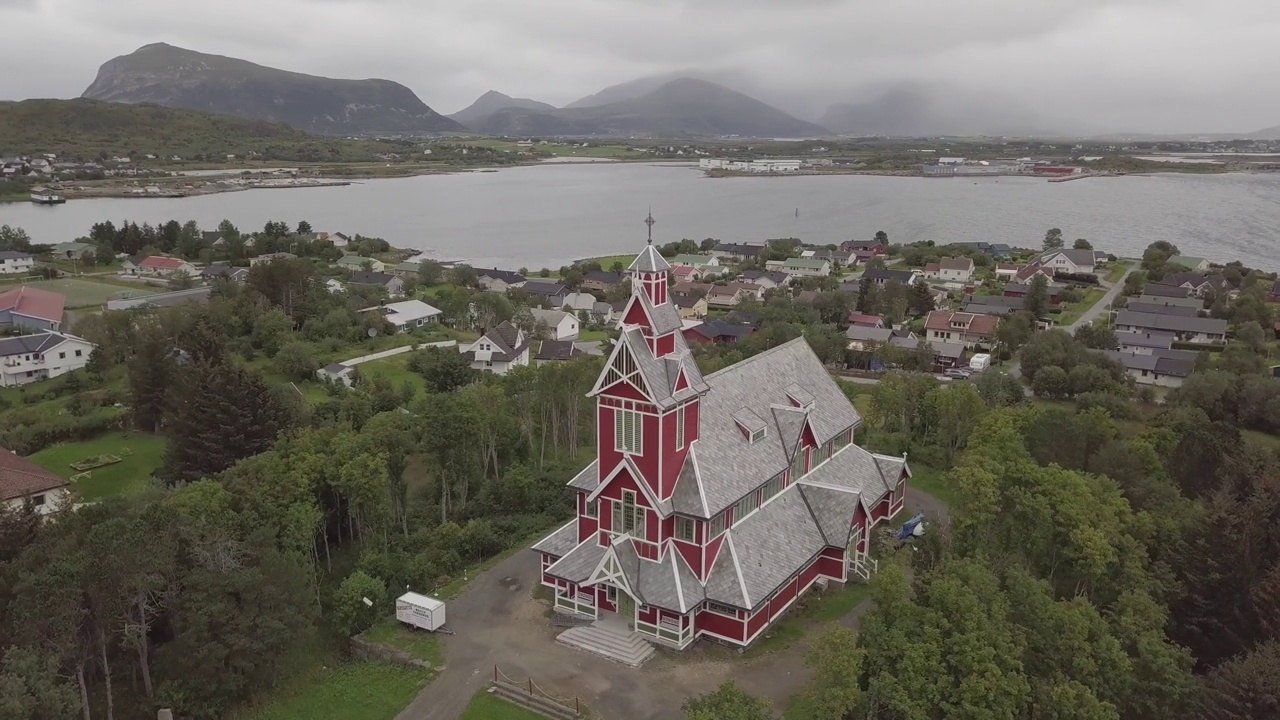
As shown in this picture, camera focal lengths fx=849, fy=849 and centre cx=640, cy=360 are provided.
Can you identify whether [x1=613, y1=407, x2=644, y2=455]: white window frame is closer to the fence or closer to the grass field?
the fence

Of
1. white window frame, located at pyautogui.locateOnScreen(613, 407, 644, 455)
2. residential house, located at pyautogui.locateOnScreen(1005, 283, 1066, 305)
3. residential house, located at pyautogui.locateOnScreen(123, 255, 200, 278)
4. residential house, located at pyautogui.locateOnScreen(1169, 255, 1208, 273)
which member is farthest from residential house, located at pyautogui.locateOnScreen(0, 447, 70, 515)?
residential house, located at pyautogui.locateOnScreen(1169, 255, 1208, 273)

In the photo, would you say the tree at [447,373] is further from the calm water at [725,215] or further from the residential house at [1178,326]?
the calm water at [725,215]

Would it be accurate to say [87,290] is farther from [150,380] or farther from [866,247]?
[866,247]

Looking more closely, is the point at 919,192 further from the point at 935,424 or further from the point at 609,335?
the point at 935,424

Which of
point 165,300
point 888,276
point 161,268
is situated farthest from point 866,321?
point 161,268

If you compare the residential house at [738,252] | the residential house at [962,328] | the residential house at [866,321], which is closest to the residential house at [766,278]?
the residential house at [738,252]

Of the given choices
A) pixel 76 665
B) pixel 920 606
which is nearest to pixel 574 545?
pixel 920 606
